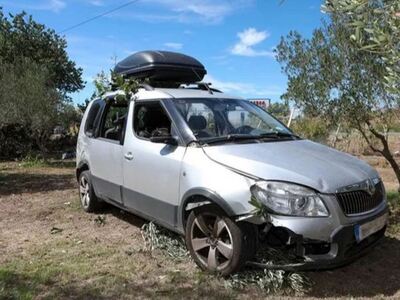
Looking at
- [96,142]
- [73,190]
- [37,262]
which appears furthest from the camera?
[73,190]

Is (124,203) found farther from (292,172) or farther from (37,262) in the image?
(292,172)

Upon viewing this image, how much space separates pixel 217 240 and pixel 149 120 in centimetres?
204

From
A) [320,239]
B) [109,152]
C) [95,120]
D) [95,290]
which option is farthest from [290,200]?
[95,120]

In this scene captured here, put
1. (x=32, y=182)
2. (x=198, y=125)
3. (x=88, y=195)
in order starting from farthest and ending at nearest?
(x=32, y=182) → (x=88, y=195) → (x=198, y=125)

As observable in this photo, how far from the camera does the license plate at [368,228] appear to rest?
432cm

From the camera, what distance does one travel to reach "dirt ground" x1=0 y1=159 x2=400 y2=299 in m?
4.57

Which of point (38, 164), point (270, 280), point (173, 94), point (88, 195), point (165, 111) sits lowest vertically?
point (38, 164)

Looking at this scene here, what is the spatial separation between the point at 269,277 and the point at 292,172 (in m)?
1.05

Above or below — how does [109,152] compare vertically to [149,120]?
below

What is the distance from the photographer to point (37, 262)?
213 inches

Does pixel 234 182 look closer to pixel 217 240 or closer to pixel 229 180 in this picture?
pixel 229 180

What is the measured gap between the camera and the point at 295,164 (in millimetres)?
4531

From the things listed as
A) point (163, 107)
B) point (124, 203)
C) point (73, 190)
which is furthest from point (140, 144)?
point (73, 190)

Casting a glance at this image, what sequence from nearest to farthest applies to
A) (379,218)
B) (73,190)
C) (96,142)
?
1. (379,218)
2. (96,142)
3. (73,190)
